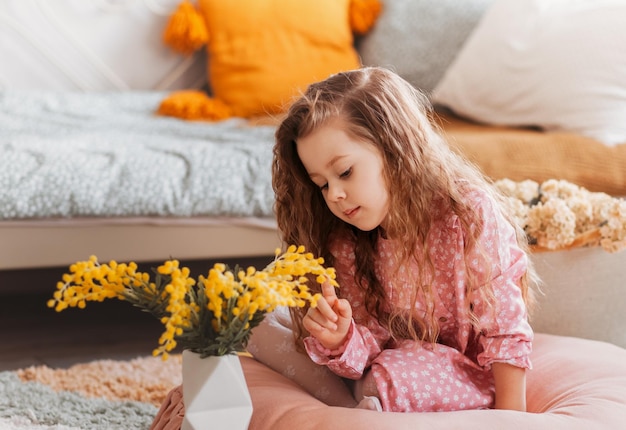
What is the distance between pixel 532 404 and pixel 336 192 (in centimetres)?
47

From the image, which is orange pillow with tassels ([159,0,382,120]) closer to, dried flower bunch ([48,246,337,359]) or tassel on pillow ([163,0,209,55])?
tassel on pillow ([163,0,209,55])

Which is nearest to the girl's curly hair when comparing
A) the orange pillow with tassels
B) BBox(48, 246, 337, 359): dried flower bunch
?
BBox(48, 246, 337, 359): dried flower bunch

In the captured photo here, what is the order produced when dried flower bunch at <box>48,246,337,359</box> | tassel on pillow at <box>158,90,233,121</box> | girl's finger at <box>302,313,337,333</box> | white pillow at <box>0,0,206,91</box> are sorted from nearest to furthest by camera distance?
dried flower bunch at <box>48,246,337,359</box> → girl's finger at <box>302,313,337,333</box> → tassel on pillow at <box>158,90,233,121</box> → white pillow at <box>0,0,206,91</box>

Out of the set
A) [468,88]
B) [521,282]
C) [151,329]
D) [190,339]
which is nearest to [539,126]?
[468,88]

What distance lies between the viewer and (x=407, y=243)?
1196 mm

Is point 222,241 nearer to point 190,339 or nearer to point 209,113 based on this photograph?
point 209,113

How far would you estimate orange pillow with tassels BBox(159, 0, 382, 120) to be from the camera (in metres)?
2.24

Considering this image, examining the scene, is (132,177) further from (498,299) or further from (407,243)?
(498,299)

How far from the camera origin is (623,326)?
1.51 metres

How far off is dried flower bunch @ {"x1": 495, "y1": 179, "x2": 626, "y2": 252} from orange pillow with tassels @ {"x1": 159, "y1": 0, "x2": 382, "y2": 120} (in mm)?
963

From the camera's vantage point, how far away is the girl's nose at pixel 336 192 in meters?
1.11

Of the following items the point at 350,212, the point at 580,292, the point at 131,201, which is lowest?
the point at 131,201

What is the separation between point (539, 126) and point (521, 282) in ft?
2.56

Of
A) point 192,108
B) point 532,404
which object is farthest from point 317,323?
point 192,108
